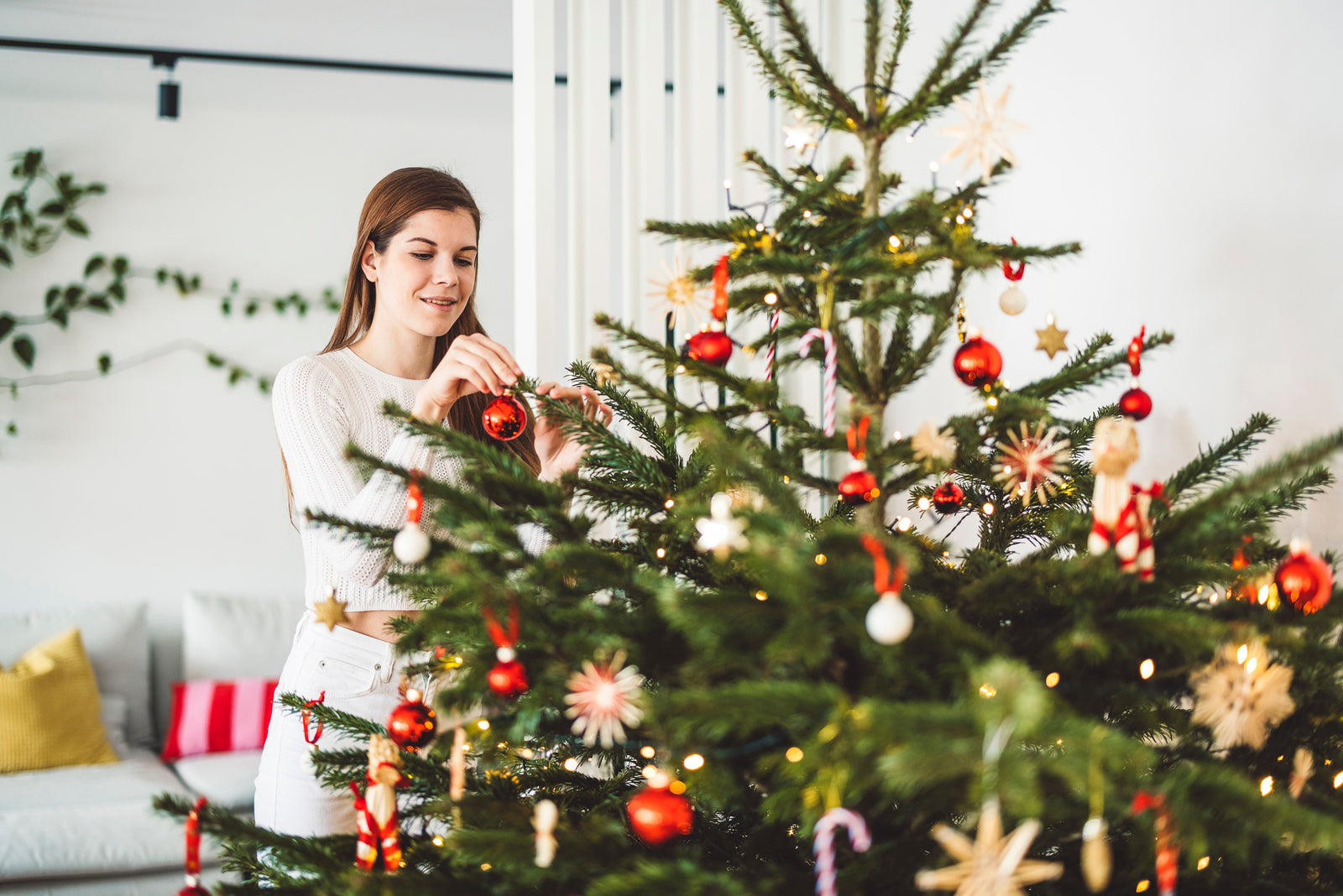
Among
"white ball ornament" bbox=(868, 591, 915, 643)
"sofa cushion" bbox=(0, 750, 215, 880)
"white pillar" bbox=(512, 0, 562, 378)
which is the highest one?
"white pillar" bbox=(512, 0, 562, 378)

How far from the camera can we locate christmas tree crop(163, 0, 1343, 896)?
49cm

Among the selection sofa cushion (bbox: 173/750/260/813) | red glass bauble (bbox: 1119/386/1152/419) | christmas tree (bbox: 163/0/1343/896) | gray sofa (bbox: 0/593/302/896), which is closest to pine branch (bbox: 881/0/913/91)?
christmas tree (bbox: 163/0/1343/896)

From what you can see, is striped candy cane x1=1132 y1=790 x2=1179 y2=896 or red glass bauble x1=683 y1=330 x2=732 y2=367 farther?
red glass bauble x1=683 y1=330 x2=732 y2=367

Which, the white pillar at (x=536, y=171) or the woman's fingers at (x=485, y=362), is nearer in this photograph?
the woman's fingers at (x=485, y=362)

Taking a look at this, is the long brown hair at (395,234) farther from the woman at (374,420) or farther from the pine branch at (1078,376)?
the pine branch at (1078,376)

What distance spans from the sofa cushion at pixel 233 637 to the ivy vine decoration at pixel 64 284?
2.37 feet

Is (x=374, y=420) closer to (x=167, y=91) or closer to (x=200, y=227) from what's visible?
(x=167, y=91)

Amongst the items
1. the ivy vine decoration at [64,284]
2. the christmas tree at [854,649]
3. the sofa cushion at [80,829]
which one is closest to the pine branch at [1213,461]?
the christmas tree at [854,649]

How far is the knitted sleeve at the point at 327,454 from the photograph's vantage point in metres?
1.01

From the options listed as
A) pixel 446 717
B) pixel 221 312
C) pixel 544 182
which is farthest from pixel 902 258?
pixel 221 312

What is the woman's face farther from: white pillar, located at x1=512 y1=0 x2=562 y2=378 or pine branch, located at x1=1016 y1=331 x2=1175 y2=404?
pine branch, located at x1=1016 y1=331 x2=1175 y2=404

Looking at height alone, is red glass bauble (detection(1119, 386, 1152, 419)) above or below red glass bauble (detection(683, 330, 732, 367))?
below

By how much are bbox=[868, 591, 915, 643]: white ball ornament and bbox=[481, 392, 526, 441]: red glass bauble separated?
1.69 ft

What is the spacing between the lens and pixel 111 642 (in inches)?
114
